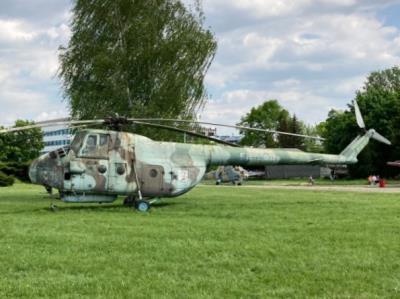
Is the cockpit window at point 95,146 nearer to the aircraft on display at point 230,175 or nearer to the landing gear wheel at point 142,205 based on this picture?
the landing gear wheel at point 142,205

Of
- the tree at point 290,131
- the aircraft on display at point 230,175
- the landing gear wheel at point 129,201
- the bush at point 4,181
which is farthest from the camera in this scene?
the tree at point 290,131

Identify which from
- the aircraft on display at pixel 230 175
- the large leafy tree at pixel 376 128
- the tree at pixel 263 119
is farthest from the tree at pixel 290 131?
the aircraft on display at pixel 230 175

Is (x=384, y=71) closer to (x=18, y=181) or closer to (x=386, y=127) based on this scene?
(x=386, y=127)

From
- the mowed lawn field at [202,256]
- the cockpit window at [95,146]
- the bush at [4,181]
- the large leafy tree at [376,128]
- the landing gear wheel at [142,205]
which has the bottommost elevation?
the mowed lawn field at [202,256]

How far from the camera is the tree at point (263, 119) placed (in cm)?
10794

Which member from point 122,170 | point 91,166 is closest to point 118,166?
point 122,170

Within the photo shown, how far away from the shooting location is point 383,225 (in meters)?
13.1

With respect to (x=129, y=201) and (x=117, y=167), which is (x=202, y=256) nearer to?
(x=117, y=167)

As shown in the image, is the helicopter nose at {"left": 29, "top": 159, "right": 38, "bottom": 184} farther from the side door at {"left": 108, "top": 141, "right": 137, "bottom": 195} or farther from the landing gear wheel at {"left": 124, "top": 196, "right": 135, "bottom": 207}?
the landing gear wheel at {"left": 124, "top": 196, "right": 135, "bottom": 207}

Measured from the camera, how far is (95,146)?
1833 cm

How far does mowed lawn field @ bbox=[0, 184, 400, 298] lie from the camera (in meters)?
7.12

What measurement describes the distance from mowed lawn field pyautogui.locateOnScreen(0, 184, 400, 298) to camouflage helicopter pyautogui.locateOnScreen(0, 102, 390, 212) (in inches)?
92.3

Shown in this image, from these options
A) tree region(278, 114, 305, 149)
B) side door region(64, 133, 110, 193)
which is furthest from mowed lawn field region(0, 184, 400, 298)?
tree region(278, 114, 305, 149)

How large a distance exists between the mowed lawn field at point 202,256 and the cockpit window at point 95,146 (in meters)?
2.82
